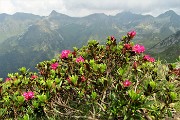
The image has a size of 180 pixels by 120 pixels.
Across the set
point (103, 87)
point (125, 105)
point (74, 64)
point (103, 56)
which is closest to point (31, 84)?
point (74, 64)

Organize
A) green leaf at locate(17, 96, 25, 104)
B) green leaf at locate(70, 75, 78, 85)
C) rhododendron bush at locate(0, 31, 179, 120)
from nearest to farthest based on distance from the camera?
rhododendron bush at locate(0, 31, 179, 120), green leaf at locate(70, 75, 78, 85), green leaf at locate(17, 96, 25, 104)

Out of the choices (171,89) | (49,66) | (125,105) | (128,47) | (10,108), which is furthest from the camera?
(49,66)

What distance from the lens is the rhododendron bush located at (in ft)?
19.6

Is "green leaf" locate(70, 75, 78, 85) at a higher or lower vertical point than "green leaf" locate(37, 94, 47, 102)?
higher

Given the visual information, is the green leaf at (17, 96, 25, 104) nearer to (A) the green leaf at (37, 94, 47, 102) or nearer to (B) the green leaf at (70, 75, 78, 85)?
(A) the green leaf at (37, 94, 47, 102)

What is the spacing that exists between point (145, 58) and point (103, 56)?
141cm

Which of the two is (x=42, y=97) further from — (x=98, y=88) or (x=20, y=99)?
(x=98, y=88)

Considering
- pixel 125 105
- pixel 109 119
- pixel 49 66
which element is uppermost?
pixel 49 66

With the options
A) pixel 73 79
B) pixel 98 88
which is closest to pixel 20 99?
pixel 73 79

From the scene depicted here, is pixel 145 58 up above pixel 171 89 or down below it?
above

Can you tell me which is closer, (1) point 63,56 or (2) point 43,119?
(1) point 63,56

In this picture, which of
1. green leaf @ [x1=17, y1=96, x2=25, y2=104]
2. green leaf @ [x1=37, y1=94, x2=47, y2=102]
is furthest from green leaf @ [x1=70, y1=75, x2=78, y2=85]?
green leaf @ [x1=17, y1=96, x2=25, y2=104]

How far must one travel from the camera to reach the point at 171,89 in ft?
20.6

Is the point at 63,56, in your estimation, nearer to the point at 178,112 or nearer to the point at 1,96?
the point at 1,96
